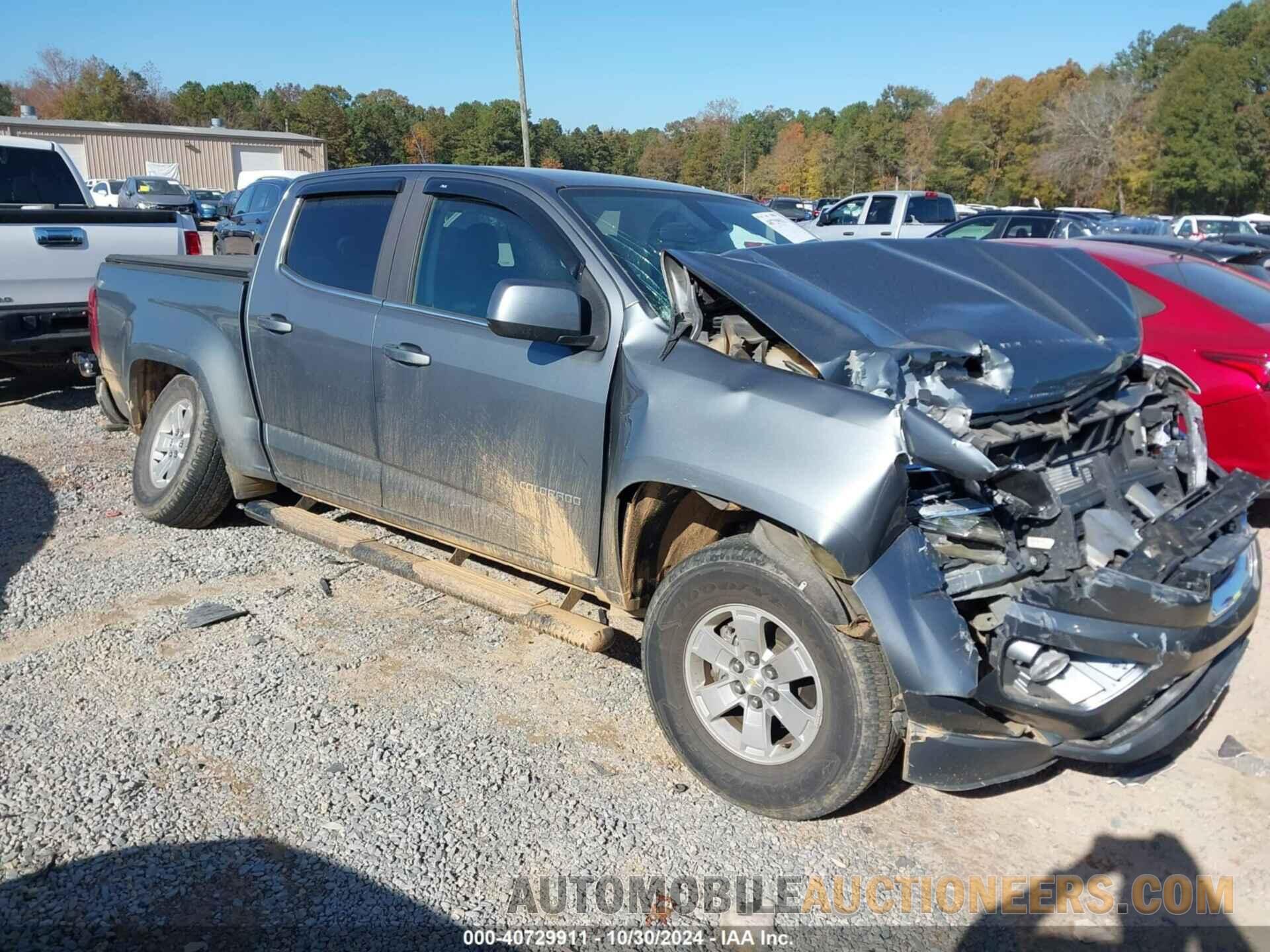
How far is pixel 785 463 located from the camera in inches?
112

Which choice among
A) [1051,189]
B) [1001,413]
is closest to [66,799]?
[1001,413]

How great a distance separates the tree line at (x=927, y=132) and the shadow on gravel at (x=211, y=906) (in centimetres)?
3579

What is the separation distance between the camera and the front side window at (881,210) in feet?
67.0

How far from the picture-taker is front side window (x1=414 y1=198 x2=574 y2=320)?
378cm

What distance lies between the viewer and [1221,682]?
10.1 ft

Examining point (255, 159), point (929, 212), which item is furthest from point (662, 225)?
point (255, 159)

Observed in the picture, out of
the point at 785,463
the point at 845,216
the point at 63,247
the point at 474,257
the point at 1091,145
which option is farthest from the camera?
the point at 1091,145

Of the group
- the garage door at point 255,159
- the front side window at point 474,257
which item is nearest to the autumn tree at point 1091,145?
the garage door at point 255,159

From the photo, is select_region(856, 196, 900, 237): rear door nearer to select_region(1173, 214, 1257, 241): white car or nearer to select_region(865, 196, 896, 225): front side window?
select_region(865, 196, 896, 225): front side window

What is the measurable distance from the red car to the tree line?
33445 mm

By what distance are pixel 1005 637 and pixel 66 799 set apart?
115 inches

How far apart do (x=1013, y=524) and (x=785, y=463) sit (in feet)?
2.31

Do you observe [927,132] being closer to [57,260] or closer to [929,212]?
[929,212]

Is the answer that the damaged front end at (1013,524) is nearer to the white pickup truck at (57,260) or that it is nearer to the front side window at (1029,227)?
the white pickup truck at (57,260)
